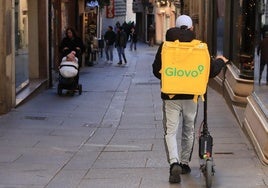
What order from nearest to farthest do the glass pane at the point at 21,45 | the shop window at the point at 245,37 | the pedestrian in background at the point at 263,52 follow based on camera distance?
the pedestrian in background at the point at 263,52, the shop window at the point at 245,37, the glass pane at the point at 21,45

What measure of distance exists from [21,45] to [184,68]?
30.1 ft

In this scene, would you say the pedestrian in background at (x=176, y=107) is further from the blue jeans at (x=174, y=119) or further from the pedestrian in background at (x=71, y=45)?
the pedestrian in background at (x=71, y=45)

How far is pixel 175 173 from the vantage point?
6.91 m

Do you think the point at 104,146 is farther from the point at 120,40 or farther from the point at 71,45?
the point at 120,40

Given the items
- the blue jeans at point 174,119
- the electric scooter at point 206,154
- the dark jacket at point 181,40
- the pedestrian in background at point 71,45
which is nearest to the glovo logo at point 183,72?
the dark jacket at point 181,40

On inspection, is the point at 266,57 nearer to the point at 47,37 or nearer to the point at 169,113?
the point at 169,113

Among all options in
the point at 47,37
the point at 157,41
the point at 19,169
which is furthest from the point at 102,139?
the point at 157,41

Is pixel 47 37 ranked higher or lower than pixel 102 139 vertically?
higher

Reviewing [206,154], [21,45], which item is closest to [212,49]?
[21,45]

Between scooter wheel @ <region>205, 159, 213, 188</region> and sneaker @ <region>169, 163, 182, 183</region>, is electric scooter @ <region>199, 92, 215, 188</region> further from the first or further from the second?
sneaker @ <region>169, 163, 182, 183</region>

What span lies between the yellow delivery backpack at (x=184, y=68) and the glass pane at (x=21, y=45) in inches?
317

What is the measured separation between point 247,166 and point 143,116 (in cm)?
498

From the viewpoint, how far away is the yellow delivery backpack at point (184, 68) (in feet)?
22.2

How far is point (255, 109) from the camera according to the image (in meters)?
9.29
